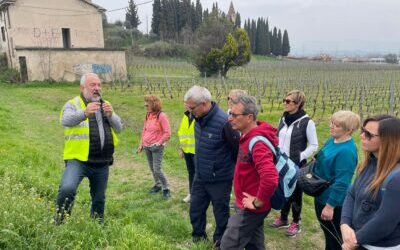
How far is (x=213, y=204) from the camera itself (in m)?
3.78

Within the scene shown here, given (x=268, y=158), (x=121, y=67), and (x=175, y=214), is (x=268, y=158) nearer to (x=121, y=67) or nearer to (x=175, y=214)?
(x=175, y=214)

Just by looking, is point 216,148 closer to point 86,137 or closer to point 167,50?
point 86,137

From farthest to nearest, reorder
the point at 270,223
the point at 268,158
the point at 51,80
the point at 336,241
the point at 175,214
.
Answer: the point at 51,80, the point at 175,214, the point at 270,223, the point at 336,241, the point at 268,158

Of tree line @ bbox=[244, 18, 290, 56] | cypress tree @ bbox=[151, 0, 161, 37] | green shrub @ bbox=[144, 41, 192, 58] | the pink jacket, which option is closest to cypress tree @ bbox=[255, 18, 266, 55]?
tree line @ bbox=[244, 18, 290, 56]

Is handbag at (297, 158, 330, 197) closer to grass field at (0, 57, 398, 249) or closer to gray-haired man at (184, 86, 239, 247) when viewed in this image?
gray-haired man at (184, 86, 239, 247)

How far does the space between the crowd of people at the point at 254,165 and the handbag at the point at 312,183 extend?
0.09m

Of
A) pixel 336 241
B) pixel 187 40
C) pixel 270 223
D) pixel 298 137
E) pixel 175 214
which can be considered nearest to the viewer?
pixel 336 241

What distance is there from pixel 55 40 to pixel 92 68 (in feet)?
14.7

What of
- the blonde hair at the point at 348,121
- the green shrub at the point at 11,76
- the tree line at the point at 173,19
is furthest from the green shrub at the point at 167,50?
the blonde hair at the point at 348,121

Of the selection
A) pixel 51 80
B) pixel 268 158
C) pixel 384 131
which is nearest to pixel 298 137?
pixel 268 158

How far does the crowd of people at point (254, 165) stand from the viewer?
2334 mm

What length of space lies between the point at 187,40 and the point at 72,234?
57.4 m

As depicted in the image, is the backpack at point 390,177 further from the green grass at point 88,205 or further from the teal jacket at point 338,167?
the green grass at point 88,205

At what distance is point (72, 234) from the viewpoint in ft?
10.4
